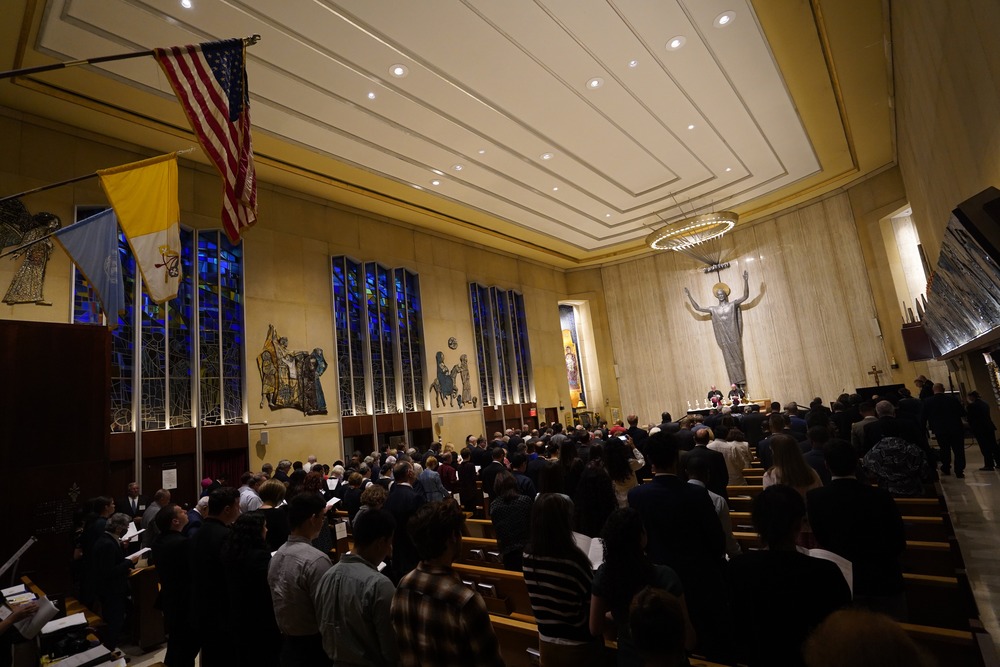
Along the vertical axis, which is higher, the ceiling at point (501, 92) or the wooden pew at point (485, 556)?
the ceiling at point (501, 92)

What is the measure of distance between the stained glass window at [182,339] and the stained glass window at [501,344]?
768 cm

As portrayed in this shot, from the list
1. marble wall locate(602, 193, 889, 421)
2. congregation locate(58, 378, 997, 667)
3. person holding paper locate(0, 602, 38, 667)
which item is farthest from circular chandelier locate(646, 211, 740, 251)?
person holding paper locate(0, 602, 38, 667)

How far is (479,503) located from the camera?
696cm

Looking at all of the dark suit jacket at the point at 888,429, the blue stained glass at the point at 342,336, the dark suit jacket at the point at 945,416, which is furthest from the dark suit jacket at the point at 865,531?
the blue stained glass at the point at 342,336

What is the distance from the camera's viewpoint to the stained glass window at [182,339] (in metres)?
9.26

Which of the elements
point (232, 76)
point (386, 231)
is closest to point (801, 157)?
point (386, 231)

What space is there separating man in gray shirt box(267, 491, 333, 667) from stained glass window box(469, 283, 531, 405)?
14174 mm

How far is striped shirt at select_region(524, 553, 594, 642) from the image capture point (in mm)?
2199

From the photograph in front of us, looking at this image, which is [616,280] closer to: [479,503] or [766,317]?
[766,317]

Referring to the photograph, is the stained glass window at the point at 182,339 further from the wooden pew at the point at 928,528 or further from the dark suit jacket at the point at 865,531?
the wooden pew at the point at 928,528

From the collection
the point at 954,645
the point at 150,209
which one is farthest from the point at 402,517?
the point at 150,209

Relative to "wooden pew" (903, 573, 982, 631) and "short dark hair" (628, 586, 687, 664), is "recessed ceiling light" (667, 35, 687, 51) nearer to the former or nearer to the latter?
"wooden pew" (903, 573, 982, 631)

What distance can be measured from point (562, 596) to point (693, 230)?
584 inches

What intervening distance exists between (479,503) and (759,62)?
9.72m
